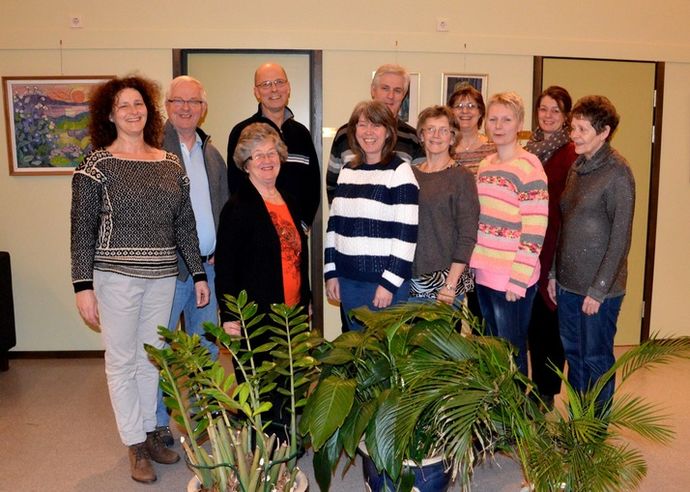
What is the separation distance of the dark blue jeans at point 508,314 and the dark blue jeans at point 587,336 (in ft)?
0.55

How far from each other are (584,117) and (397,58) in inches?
70.7

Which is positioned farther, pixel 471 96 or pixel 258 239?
pixel 471 96

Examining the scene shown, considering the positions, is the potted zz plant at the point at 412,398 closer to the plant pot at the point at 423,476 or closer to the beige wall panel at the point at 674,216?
the plant pot at the point at 423,476

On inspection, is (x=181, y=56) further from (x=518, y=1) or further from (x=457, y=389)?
(x=457, y=389)

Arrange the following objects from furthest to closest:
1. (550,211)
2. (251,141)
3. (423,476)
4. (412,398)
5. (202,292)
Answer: (550,211) → (202,292) → (251,141) → (423,476) → (412,398)

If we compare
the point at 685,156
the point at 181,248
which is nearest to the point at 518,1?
the point at 685,156

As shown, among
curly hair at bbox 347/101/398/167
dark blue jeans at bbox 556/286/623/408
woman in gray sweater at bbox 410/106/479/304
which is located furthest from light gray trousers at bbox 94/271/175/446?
dark blue jeans at bbox 556/286/623/408

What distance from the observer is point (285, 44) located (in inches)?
159

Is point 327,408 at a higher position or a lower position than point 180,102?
lower

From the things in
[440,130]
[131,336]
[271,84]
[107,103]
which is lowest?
[131,336]

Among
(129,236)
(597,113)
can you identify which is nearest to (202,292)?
(129,236)

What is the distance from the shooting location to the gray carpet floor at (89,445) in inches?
104

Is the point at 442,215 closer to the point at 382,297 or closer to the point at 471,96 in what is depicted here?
the point at 382,297

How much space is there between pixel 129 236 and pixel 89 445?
3.79 feet
